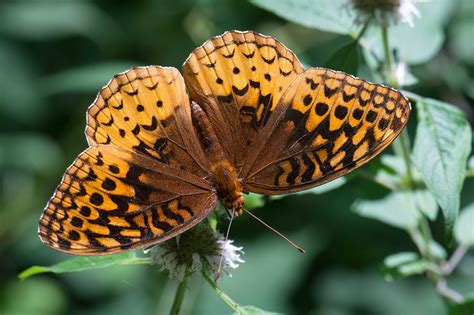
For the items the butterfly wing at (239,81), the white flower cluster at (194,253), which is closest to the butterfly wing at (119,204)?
the white flower cluster at (194,253)

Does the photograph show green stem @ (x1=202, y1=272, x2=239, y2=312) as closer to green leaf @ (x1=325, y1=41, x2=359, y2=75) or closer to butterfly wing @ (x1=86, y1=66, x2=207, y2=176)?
butterfly wing @ (x1=86, y1=66, x2=207, y2=176)

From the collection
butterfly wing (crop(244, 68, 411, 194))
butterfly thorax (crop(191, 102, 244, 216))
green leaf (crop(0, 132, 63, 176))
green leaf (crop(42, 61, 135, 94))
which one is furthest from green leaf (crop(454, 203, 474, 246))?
green leaf (crop(0, 132, 63, 176))

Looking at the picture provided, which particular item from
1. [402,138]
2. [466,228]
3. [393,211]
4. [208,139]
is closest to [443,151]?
[402,138]

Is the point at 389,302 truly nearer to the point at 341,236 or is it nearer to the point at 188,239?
the point at 341,236

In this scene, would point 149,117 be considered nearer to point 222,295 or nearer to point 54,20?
point 222,295

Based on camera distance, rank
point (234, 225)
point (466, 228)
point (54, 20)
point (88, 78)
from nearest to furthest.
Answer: point (466, 228) < point (88, 78) < point (234, 225) < point (54, 20)

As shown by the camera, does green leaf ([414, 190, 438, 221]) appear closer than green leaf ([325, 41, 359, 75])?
No
